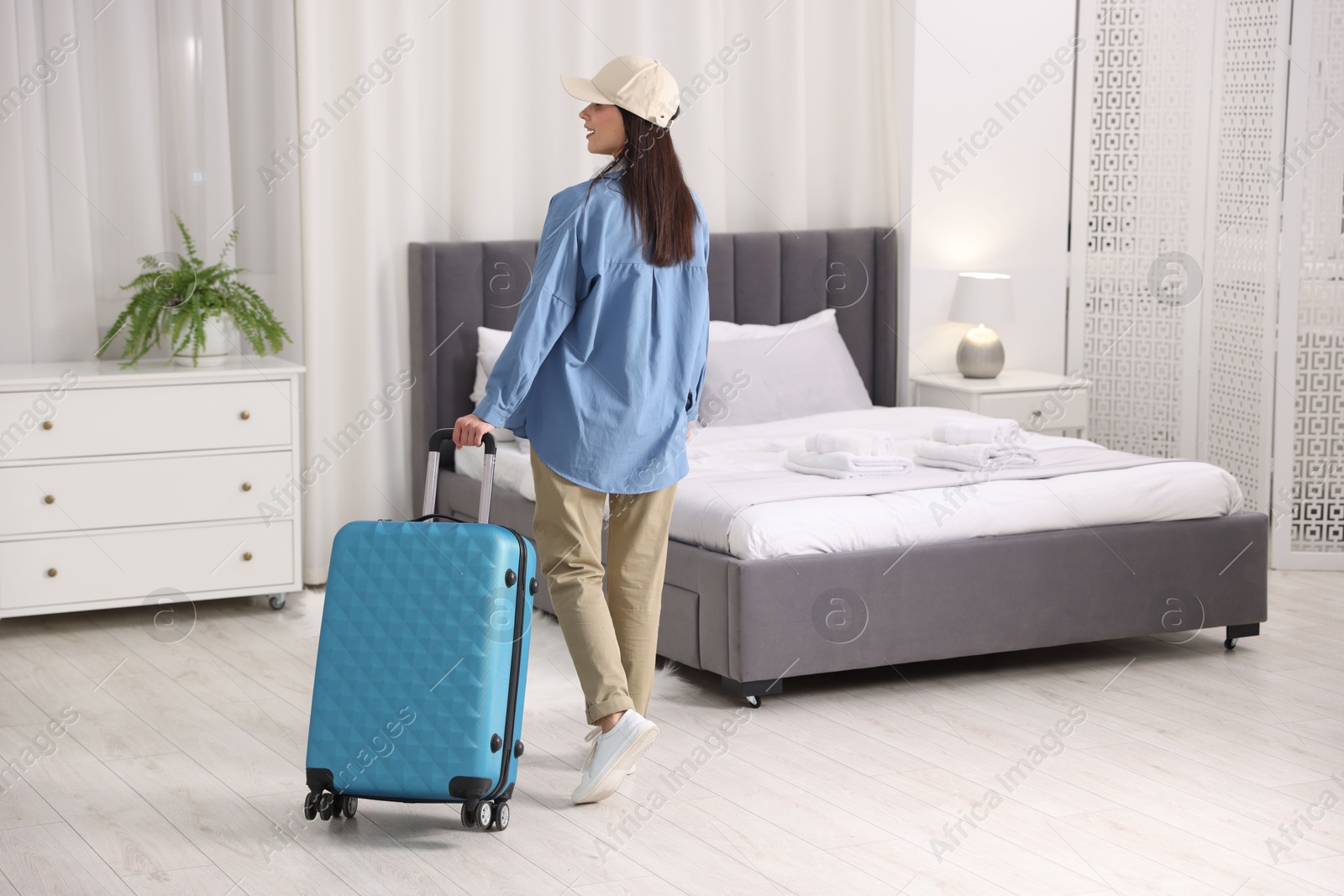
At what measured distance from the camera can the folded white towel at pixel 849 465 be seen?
385 cm

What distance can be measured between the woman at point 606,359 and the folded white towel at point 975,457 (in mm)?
1277

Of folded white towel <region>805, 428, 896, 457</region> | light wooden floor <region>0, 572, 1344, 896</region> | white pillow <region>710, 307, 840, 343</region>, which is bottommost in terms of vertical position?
light wooden floor <region>0, 572, 1344, 896</region>

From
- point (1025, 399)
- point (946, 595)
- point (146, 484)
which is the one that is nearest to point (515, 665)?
point (946, 595)

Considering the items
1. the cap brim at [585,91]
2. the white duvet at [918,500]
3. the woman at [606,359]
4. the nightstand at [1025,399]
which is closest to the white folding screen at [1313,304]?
the nightstand at [1025,399]

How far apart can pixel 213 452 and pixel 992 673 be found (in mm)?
2304

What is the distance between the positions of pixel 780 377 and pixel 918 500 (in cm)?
131

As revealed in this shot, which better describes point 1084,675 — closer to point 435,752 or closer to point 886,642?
point 886,642

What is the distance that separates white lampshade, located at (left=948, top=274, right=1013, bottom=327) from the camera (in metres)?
5.16

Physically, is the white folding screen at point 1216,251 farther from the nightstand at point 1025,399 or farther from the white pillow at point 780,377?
A: the white pillow at point 780,377

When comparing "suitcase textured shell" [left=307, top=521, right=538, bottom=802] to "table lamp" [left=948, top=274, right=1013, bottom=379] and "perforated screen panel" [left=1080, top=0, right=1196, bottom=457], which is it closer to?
"table lamp" [left=948, top=274, right=1013, bottom=379]

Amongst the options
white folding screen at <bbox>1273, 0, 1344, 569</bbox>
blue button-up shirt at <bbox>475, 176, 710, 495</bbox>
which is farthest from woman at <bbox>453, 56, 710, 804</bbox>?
white folding screen at <bbox>1273, 0, 1344, 569</bbox>

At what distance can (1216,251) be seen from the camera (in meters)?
5.04

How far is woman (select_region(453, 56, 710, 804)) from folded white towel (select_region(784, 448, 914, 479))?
3.49ft

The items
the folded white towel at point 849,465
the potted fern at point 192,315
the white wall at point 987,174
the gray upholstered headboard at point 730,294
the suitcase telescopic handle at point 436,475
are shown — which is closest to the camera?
the suitcase telescopic handle at point 436,475
